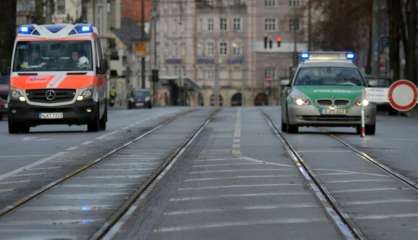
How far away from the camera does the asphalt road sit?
11.1 meters

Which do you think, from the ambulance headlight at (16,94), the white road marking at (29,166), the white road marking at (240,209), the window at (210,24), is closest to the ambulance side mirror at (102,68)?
the ambulance headlight at (16,94)

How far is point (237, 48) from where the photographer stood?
153250 millimetres

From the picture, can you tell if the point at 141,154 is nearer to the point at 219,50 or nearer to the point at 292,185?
the point at 292,185

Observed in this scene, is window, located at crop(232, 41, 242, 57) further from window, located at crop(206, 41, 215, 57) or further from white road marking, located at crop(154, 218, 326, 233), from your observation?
white road marking, located at crop(154, 218, 326, 233)

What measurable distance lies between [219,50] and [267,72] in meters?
7.55

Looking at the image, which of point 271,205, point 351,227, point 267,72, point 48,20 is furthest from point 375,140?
point 267,72

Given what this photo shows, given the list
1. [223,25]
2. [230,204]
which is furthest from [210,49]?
[230,204]

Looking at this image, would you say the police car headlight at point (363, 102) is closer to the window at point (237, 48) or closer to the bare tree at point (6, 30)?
the bare tree at point (6, 30)

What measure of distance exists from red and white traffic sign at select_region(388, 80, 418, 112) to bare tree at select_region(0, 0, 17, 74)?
99.5ft

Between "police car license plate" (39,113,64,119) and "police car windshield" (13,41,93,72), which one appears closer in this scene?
"police car license plate" (39,113,64,119)

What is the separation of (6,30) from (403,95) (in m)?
31.4

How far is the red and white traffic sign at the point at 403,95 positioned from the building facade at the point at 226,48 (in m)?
123

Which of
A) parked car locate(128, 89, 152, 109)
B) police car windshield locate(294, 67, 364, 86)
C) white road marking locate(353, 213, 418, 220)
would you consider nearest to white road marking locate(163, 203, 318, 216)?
white road marking locate(353, 213, 418, 220)

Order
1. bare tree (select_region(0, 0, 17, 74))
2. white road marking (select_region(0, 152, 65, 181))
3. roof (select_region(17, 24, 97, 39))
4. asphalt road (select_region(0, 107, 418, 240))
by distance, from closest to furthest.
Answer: asphalt road (select_region(0, 107, 418, 240)), white road marking (select_region(0, 152, 65, 181)), roof (select_region(17, 24, 97, 39)), bare tree (select_region(0, 0, 17, 74))
